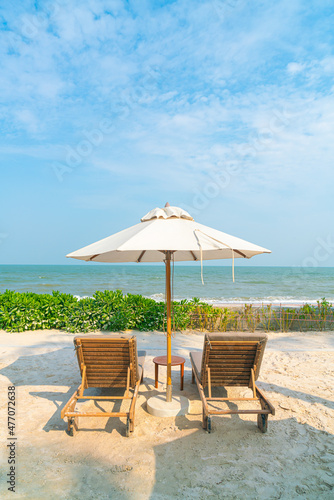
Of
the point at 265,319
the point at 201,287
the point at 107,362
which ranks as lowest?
the point at 201,287

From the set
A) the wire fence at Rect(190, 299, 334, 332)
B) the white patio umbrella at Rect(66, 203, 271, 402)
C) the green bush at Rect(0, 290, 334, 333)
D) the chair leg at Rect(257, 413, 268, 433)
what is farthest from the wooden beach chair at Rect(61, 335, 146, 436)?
the wire fence at Rect(190, 299, 334, 332)

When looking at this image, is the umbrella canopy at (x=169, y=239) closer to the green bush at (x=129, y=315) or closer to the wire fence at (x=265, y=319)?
the green bush at (x=129, y=315)

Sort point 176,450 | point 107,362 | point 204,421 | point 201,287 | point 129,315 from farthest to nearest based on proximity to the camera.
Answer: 1. point 201,287
2. point 129,315
3. point 107,362
4. point 204,421
5. point 176,450

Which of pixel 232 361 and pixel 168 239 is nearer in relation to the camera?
pixel 168 239

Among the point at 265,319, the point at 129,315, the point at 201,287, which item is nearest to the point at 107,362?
the point at 129,315

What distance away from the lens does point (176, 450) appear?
274 centimetres

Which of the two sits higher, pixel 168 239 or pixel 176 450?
pixel 168 239

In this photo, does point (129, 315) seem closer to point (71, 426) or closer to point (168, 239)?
point (71, 426)

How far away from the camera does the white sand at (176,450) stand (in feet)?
7.43

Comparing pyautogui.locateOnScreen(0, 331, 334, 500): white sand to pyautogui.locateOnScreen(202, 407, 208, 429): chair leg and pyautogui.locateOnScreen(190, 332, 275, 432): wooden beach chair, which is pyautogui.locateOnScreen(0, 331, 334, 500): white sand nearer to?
pyautogui.locateOnScreen(202, 407, 208, 429): chair leg

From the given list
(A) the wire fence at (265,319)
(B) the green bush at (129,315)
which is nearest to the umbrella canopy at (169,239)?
(B) the green bush at (129,315)

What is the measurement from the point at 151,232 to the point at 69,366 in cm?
328

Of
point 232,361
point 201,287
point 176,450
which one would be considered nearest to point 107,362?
point 176,450

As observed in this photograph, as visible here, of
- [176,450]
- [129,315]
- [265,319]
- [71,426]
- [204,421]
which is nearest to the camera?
[176,450]
